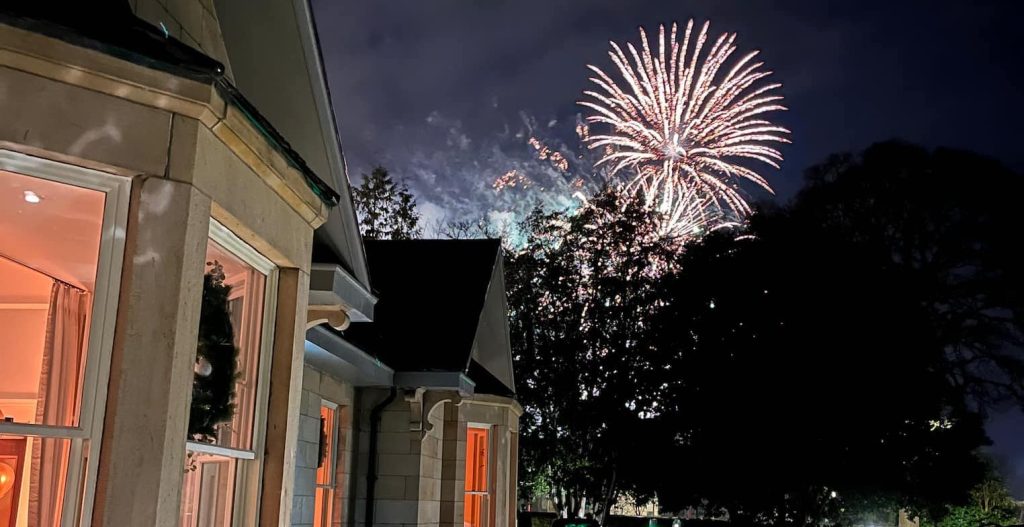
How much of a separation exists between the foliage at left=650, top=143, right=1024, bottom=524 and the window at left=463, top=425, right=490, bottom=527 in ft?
43.9

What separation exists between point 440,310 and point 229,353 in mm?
8846

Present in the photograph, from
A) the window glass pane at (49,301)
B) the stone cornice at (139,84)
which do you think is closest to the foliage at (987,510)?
the stone cornice at (139,84)

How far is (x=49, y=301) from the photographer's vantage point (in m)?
3.54

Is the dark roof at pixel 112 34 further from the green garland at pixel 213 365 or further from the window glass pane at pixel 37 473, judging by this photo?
the window glass pane at pixel 37 473

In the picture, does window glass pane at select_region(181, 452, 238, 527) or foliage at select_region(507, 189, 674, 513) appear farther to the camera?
foliage at select_region(507, 189, 674, 513)

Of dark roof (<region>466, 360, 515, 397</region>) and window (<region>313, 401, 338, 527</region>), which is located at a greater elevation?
dark roof (<region>466, 360, 515, 397</region>)

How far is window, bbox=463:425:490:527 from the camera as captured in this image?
1344cm

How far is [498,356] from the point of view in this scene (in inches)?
622

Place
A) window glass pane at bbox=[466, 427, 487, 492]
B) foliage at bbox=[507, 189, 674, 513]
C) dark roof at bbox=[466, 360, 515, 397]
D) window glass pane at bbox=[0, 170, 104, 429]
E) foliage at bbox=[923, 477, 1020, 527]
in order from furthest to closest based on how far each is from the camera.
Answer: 1. foliage at bbox=[923, 477, 1020, 527]
2. foliage at bbox=[507, 189, 674, 513]
3. window glass pane at bbox=[466, 427, 487, 492]
4. dark roof at bbox=[466, 360, 515, 397]
5. window glass pane at bbox=[0, 170, 104, 429]

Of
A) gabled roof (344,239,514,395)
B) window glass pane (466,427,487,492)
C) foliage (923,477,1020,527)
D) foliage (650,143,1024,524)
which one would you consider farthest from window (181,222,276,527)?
foliage (923,477,1020,527)

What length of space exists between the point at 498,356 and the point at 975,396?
19931 mm

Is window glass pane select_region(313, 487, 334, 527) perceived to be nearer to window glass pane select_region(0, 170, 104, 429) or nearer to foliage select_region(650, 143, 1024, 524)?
window glass pane select_region(0, 170, 104, 429)

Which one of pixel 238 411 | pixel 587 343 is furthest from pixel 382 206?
pixel 238 411

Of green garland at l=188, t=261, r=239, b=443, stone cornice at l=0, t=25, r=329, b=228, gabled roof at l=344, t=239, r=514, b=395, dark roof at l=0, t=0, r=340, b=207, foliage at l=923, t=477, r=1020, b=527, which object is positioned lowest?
foliage at l=923, t=477, r=1020, b=527
